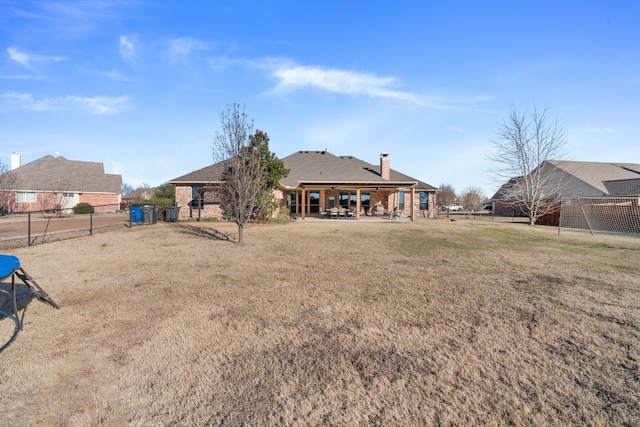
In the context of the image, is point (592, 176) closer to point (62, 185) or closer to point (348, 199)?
point (348, 199)

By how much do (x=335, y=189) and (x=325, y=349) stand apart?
799 inches

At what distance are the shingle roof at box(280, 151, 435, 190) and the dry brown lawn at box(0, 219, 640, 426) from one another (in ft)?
57.7

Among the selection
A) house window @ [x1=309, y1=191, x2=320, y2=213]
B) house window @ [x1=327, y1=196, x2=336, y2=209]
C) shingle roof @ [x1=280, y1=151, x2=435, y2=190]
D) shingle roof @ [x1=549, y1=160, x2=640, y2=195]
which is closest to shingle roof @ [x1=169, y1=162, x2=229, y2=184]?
Answer: shingle roof @ [x1=280, y1=151, x2=435, y2=190]

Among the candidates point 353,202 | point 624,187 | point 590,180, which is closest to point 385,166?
point 353,202

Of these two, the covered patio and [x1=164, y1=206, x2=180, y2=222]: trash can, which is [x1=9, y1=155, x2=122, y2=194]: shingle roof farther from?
the covered patio

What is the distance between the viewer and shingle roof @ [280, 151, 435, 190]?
23.9 m

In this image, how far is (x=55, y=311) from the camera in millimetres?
4145

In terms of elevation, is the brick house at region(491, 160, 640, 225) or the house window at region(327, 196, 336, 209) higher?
the brick house at region(491, 160, 640, 225)

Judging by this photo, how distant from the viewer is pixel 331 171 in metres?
25.4

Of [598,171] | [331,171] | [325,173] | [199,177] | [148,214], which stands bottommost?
[148,214]

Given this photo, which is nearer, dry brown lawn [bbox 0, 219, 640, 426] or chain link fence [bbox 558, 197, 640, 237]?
dry brown lawn [bbox 0, 219, 640, 426]

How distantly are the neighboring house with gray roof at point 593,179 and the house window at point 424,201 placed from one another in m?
8.82

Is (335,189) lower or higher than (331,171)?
lower

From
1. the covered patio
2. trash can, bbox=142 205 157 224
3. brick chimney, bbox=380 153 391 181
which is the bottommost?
trash can, bbox=142 205 157 224
